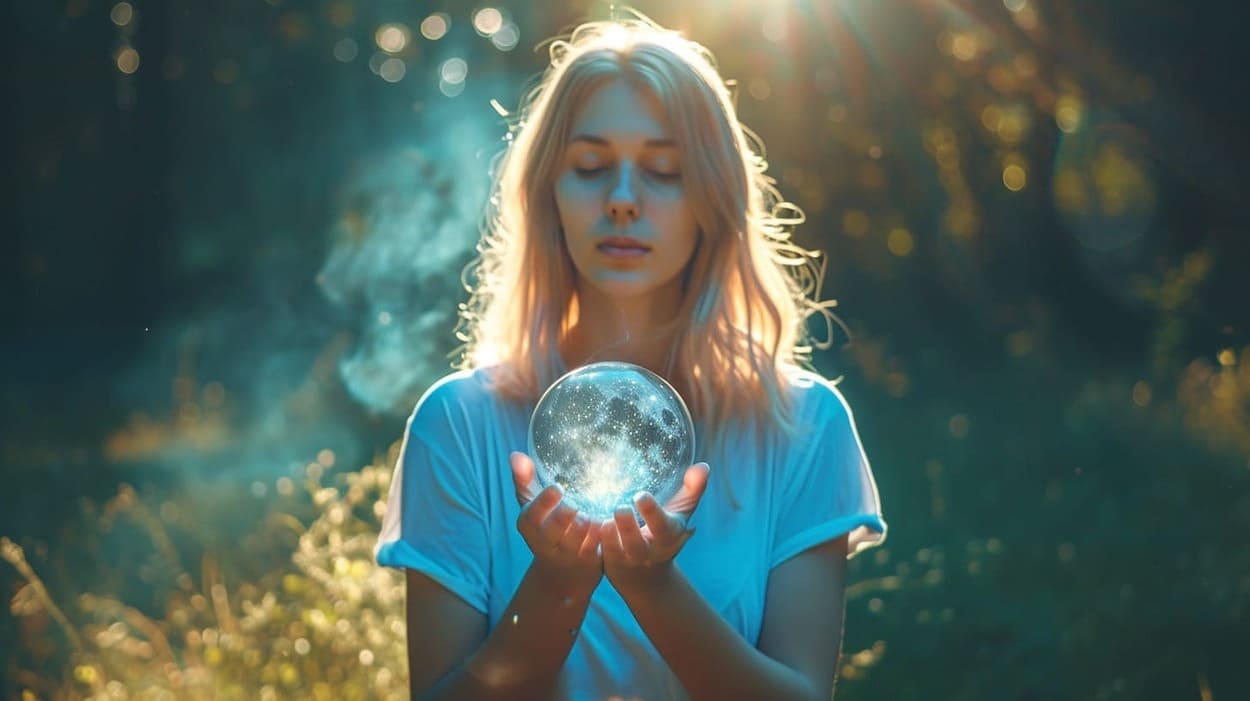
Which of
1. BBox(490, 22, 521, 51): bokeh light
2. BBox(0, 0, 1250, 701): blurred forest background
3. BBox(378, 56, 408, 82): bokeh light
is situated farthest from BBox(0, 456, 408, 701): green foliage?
BBox(378, 56, 408, 82): bokeh light

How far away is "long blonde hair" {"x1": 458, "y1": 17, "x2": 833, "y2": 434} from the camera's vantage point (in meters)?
2.78

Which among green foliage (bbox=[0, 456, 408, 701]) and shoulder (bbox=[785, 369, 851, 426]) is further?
green foliage (bbox=[0, 456, 408, 701])

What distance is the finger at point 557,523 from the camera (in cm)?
215

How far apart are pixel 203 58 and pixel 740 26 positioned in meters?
4.46

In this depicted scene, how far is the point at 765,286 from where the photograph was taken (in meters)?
2.97

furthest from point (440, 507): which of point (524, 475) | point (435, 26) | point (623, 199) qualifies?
point (435, 26)

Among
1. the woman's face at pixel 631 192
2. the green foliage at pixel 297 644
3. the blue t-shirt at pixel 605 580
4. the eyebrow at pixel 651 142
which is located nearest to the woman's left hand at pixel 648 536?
the blue t-shirt at pixel 605 580

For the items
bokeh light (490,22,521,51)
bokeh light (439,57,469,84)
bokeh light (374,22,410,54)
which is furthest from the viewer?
bokeh light (374,22,410,54)

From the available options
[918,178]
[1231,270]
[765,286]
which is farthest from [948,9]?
[765,286]

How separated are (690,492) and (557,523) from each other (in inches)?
9.9

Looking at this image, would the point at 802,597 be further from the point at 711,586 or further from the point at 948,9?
the point at 948,9

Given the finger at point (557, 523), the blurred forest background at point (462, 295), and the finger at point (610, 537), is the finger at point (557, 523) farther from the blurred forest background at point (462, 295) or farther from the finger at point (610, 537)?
the blurred forest background at point (462, 295)

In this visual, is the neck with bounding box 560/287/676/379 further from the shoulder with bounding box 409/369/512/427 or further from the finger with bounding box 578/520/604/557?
the finger with bounding box 578/520/604/557

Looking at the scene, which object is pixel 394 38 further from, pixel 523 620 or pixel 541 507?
pixel 541 507
